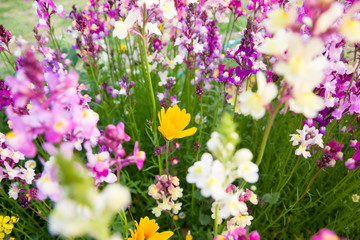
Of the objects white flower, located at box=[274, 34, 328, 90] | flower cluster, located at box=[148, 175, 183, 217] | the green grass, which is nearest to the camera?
white flower, located at box=[274, 34, 328, 90]

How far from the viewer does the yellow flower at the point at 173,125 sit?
1.59 metres

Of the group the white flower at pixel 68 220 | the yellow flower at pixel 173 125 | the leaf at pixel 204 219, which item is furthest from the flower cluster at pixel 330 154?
the white flower at pixel 68 220

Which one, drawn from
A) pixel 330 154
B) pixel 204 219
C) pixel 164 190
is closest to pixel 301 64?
pixel 330 154

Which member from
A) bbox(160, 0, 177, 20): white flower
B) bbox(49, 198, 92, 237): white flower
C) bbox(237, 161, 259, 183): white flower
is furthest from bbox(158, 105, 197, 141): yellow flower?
bbox(49, 198, 92, 237): white flower

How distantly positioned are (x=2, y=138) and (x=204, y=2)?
174cm

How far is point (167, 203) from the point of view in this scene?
1.75 meters

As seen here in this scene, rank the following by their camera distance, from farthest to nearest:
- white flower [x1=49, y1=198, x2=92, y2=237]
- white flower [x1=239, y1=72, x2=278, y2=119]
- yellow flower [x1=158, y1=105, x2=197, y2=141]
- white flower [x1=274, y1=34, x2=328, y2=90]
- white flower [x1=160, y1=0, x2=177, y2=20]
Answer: yellow flower [x1=158, y1=105, x2=197, y2=141] < white flower [x1=160, y1=0, x2=177, y2=20] < white flower [x1=239, y1=72, x2=278, y2=119] < white flower [x1=274, y1=34, x2=328, y2=90] < white flower [x1=49, y1=198, x2=92, y2=237]

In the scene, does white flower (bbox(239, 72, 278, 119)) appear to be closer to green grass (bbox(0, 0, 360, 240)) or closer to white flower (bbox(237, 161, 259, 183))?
white flower (bbox(237, 161, 259, 183))

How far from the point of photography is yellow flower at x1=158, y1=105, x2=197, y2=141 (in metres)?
1.59

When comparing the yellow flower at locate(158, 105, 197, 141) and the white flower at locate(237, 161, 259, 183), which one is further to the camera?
the yellow flower at locate(158, 105, 197, 141)

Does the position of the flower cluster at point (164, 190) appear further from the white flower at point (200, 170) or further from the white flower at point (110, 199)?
the white flower at point (110, 199)

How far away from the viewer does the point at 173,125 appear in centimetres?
161

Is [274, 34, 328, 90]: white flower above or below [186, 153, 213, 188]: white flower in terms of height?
above

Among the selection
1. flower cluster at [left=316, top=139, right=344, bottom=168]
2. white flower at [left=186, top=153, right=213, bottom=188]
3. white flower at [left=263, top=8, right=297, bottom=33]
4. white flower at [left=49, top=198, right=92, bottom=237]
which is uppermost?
white flower at [left=263, top=8, right=297, bottom=33]
